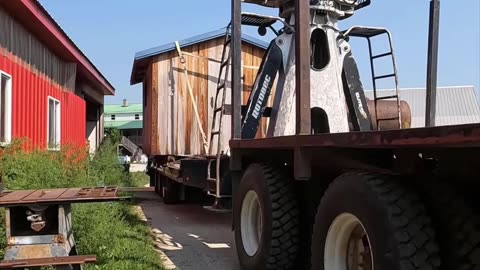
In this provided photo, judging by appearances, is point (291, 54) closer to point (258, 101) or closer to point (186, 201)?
point (258, 101)

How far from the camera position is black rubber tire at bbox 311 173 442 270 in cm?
291

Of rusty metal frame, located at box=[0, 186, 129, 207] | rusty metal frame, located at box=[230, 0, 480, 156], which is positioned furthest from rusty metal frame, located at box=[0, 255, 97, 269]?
rusty metal frame, located at box=[230, 0, 480, 156]

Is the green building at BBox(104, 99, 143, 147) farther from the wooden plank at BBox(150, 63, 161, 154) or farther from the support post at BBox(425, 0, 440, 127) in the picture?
the support post at BBox(425, 0, 440, 127)

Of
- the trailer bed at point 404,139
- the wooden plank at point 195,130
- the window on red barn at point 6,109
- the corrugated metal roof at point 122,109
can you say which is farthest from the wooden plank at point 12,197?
the corrugated metal roof at point 122,109

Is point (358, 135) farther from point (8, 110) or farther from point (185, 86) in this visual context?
point (185, 86)

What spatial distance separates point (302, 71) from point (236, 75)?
2.04 meters

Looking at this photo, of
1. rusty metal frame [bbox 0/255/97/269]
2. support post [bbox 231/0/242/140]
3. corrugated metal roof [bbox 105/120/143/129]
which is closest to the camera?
rusty metal frame [bbox 0/255/97/269]

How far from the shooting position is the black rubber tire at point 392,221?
2.91 metres

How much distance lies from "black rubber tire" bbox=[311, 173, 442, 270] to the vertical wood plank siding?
27.5ft

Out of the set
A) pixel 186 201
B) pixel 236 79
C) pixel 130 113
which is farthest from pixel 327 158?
pixel 130 113

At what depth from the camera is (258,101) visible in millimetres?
7090

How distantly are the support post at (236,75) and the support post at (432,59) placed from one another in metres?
2.15

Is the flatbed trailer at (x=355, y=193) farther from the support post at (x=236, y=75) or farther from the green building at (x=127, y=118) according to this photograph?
the green building at (x=127, y=118)

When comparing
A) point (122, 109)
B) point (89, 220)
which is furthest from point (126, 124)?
point (89, 220)
